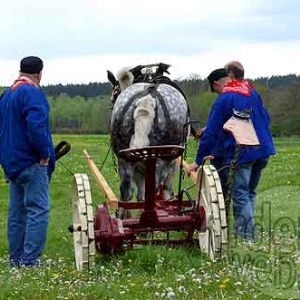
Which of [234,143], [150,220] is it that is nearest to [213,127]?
[234,143]

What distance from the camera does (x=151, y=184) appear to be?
23.6ft

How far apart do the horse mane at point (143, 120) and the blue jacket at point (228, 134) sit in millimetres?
883

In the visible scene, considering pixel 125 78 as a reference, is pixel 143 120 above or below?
below

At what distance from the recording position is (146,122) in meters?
9.20

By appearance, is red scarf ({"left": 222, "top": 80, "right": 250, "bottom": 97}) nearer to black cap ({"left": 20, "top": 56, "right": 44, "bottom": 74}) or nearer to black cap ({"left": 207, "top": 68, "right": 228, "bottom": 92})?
black cap ({"left": 207, "top": 68, "right": 228, "bottom": 92})

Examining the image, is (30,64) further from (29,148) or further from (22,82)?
(29,148)

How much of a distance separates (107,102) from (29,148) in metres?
36.7

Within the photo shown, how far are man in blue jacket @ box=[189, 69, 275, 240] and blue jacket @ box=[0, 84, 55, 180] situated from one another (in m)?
1.81

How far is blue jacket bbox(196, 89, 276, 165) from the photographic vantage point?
8.48 metres

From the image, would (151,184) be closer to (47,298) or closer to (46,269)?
(46,269)

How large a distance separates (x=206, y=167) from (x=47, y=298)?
8.15 ft

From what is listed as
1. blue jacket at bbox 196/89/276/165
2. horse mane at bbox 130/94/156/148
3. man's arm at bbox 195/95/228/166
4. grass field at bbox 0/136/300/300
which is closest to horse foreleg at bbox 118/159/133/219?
horse mane at bbox 130/94/156/148

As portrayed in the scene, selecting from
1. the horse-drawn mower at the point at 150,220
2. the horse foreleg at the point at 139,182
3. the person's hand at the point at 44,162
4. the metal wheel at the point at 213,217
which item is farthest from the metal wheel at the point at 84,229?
Result: the horse foreleg at the point at 139,182

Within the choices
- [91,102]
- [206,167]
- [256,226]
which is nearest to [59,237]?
[256,226]
